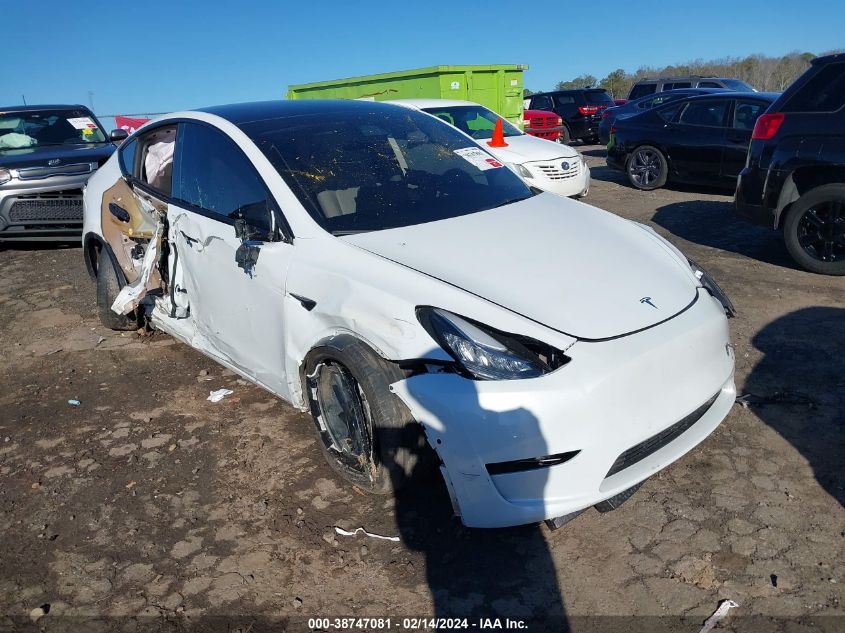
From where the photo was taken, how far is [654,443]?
253 cm

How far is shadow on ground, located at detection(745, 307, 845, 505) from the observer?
10.2 ft

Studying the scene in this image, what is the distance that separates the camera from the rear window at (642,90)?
59.5 ft

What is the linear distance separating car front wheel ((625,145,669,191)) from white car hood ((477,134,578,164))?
1630 mm

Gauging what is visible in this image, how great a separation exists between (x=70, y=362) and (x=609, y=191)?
8259mm

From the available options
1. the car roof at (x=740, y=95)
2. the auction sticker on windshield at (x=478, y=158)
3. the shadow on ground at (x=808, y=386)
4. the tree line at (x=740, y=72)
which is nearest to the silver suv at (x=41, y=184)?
the auction sticker on windshield at (x=478, y=158)

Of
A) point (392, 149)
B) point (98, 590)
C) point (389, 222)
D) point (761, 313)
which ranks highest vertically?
point (392, 149)

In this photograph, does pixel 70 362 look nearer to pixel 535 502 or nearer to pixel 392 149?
pixel 392 149

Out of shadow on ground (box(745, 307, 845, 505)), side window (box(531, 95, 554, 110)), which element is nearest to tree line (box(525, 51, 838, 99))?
side window (box(531, 95, 554, 110))

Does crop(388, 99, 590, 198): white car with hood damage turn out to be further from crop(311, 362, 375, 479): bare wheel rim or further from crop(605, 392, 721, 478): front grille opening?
crop(605, 392, 721, 478): front grille opening

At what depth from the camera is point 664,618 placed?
2.26 metres

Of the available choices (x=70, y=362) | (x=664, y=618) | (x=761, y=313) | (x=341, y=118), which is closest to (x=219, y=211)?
(x=341, y=118)

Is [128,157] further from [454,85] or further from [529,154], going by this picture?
[454,85]

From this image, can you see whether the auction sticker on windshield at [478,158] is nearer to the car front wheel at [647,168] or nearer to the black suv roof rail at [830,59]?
the black suv roof rail at [830,59]

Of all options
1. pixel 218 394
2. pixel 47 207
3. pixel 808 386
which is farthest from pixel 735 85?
pixel 218 394
